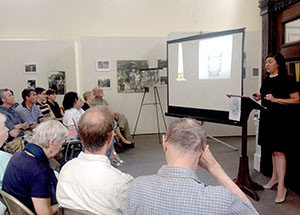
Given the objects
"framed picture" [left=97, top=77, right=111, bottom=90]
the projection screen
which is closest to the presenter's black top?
the projection screen

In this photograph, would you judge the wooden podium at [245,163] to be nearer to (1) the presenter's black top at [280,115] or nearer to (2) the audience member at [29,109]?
(1) the presenter's black top at [280,115]

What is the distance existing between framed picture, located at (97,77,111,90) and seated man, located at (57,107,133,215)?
19.1ft

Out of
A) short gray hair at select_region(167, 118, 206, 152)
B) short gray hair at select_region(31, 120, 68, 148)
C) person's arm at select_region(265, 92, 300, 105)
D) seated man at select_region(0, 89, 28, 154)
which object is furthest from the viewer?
seated man at select_region(0, 89, 28, 154)

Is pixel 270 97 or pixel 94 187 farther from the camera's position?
pixel 270 97

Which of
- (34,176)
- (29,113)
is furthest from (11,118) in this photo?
(34,176)

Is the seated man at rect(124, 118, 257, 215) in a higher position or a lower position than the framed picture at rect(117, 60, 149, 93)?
lower

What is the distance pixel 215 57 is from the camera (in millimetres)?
5117

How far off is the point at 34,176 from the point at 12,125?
8.36ft

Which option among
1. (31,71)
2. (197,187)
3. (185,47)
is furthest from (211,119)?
(31,71)

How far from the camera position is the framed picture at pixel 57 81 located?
7.75 m

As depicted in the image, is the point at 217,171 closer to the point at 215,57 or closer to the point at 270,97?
the point at 270,97

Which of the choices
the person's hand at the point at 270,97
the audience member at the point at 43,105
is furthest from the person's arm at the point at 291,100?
the audience member at the point at 43,105

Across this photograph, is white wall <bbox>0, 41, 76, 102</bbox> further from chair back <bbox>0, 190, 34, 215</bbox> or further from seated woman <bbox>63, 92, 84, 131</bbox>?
chair back <bbox>0, 190, 34, 215</bbox>

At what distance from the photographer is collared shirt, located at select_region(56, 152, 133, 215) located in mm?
1522
